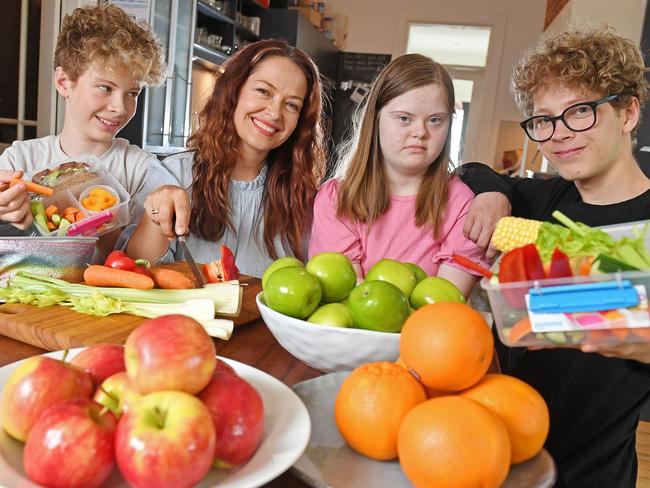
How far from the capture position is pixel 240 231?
1.78 m

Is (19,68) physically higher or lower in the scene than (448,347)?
higher

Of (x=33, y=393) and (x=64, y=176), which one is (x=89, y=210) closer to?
(x=64, y=176)

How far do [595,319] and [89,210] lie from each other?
968mm

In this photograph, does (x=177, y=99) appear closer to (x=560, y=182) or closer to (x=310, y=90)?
(x=310, y=90)

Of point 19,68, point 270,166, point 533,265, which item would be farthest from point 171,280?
point 19,68

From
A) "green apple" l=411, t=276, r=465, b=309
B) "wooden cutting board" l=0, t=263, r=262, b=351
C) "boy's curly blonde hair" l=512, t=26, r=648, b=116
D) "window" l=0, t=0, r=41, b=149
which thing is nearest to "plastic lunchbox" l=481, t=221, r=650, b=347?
"green apple" l=411, t=276, r=465, b=309

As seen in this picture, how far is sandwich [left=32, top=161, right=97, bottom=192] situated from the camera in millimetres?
1117

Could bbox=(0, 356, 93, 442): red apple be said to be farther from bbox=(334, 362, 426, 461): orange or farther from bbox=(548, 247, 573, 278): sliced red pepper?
bbox=(548, 247, 573, 278): sliced red pepper

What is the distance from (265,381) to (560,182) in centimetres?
121

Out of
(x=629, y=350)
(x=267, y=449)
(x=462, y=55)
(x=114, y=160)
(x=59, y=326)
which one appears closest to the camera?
(x=267, y=449)

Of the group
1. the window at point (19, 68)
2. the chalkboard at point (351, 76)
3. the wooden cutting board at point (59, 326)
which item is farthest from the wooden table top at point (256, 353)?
the chalkboard at point (351, 76)

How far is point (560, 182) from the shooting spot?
153 cm

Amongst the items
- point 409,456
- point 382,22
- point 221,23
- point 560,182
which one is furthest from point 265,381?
point 382,22

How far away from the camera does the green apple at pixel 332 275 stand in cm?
83
